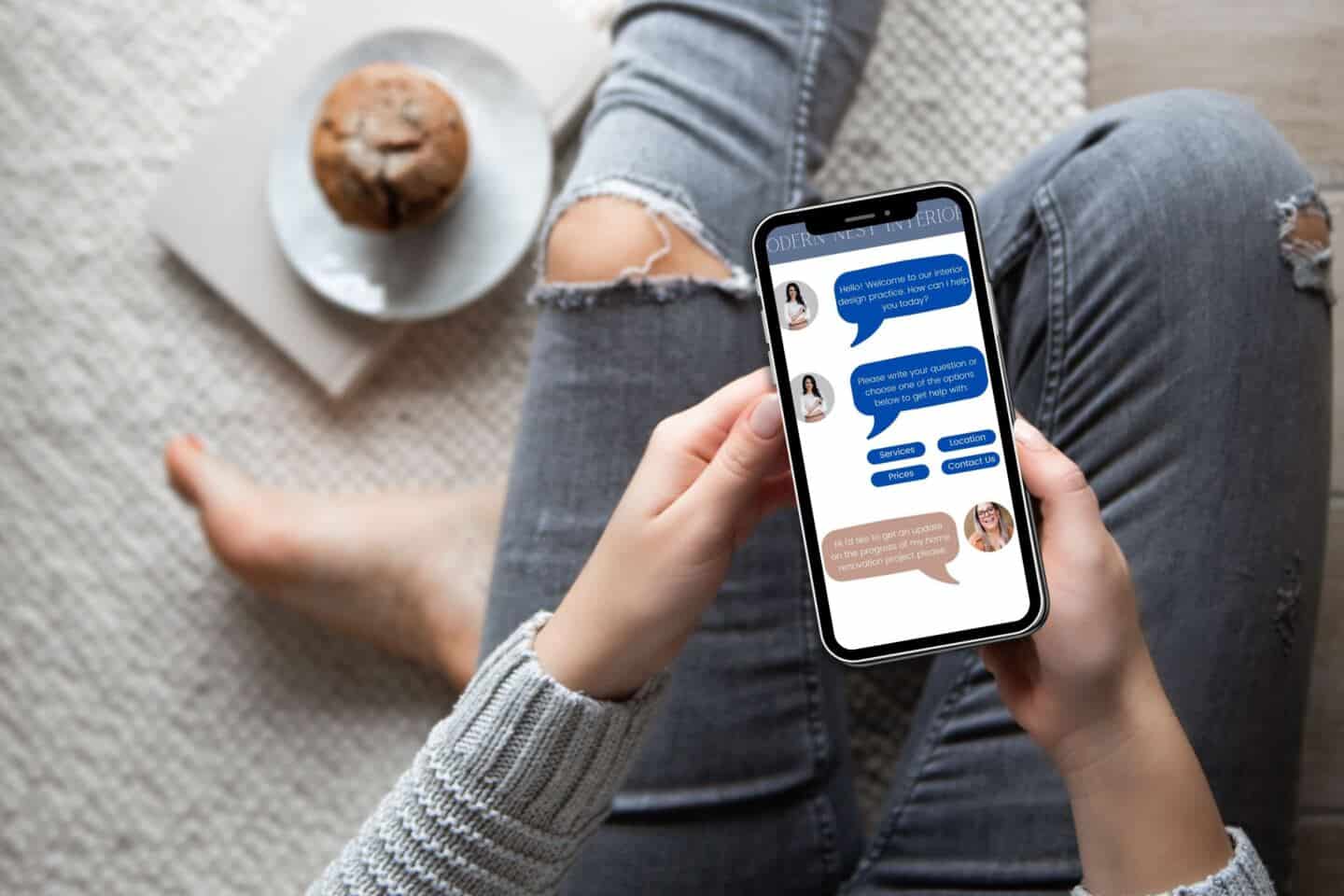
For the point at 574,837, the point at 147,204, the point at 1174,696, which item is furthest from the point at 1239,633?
the point at 147,204

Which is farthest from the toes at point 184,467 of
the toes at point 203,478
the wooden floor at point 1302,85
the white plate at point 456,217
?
the wooden floor at point 1302,85

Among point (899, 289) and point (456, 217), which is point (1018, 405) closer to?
point (899, 289)

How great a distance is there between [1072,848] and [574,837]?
27 cm

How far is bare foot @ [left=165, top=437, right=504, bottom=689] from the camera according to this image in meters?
0.83

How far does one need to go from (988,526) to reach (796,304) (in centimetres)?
12

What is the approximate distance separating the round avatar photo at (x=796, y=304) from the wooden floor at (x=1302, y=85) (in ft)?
1.80

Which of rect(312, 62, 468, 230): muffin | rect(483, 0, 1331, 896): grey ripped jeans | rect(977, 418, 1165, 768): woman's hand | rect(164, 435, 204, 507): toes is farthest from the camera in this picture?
rect(164, 435, 204, 507): toes

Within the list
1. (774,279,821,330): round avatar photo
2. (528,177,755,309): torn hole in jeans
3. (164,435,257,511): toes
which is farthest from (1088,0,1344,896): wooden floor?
(164,435,257,511): toes

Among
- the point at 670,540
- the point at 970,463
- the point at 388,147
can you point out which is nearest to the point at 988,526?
the point at 970,463

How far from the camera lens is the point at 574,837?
1.70 ft

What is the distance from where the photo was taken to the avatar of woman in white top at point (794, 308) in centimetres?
45

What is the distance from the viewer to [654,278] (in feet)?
2.03

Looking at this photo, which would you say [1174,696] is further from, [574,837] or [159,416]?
[159,416]

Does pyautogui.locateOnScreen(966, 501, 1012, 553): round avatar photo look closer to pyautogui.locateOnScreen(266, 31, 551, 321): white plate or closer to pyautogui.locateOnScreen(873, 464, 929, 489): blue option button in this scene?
pyautogui.locateOnScreen(873, 464, 929, 489): blue option button
